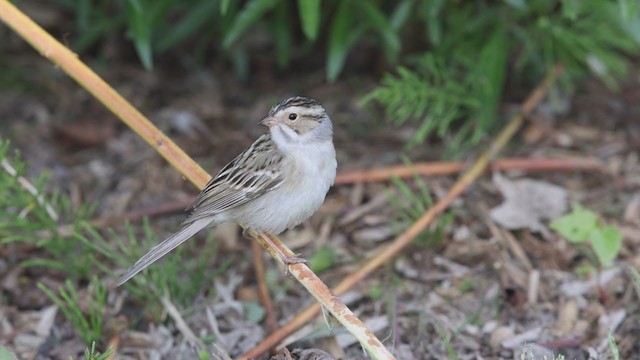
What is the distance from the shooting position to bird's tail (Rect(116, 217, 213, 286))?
176 inches

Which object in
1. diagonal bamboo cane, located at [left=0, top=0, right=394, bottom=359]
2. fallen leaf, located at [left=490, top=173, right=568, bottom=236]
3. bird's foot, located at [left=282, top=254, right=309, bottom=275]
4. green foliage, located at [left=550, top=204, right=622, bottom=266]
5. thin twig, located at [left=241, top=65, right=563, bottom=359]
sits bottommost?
green foliage, located at [left=550, top=204, right=622, bottom=266]

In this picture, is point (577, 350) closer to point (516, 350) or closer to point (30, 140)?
point (516, 350)

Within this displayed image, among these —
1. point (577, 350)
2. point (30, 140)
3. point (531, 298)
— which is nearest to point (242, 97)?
point (30, 140)

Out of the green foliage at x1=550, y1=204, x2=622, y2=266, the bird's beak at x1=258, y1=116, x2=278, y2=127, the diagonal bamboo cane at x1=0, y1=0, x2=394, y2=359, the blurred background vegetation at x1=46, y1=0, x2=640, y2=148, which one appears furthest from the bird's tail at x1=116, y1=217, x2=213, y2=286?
the green foliage at x1=550, y1=204, x2=622, y2=266

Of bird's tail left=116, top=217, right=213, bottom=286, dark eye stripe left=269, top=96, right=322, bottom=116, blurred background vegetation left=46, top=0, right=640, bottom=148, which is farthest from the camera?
blurred background vegetation left=46, top=0, right=640, bottom=148

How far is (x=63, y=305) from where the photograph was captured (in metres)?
5.18

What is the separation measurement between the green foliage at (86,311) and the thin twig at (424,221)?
2.76 ft

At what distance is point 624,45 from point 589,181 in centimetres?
95

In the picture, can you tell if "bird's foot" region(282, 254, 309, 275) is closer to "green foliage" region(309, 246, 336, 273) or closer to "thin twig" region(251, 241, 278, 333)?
"thin twig" region(251, 241, 278, 333)

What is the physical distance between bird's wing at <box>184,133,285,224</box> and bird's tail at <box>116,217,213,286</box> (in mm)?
58

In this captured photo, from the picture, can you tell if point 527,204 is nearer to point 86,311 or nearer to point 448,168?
point 448,168

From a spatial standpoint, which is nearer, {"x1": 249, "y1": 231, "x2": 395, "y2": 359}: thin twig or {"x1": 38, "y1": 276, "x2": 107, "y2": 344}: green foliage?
{"x1": 249, "y1": 231, "x2": 395, "y2": 359}: thin twig

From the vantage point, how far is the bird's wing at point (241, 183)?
15.8ft

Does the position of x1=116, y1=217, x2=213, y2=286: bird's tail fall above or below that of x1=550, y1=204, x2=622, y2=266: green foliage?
above
